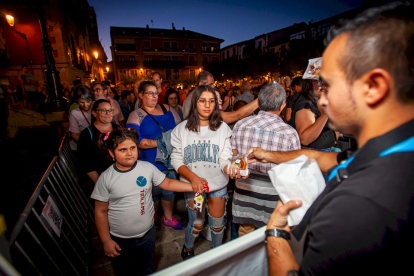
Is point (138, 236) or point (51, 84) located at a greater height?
point (51, 84)

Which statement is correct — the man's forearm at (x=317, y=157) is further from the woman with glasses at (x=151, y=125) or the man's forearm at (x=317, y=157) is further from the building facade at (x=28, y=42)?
the building facade at (x=28, y=42)

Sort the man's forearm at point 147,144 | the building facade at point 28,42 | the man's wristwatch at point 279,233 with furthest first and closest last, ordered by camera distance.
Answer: the building facade at point 28,42
the man's forearm at point 147,144
the man's wristwatch at point 279,233

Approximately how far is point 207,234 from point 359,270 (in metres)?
2.65

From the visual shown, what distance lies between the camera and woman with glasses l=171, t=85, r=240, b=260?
2.38 m

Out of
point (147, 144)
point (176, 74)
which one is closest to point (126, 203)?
point (147, 144)

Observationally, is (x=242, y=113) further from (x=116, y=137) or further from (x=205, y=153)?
(x=116, y=137)

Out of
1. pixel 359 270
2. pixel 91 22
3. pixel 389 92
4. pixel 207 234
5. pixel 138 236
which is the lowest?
pixel 207 234

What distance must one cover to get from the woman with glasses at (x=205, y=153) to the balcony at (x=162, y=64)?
4497 centimetres

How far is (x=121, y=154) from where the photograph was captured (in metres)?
1.93

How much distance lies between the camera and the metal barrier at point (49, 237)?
5.13 feet

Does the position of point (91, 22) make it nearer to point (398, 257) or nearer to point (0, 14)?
point (0, 14)

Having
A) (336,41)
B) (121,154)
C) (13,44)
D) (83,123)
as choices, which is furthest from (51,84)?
(13,44)

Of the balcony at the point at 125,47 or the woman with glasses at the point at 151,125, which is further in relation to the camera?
the balcony at the point at 125,47

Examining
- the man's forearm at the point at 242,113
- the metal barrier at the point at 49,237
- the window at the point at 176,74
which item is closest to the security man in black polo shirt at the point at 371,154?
the metal barrier at the point at 49,237
